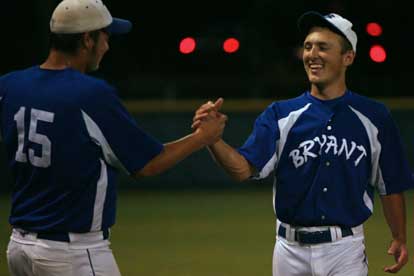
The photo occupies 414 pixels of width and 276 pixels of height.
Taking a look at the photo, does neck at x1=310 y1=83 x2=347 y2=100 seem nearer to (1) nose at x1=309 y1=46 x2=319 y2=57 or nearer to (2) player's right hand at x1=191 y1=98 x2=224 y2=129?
(1) nose at x1=309 y1=46 x2=319 y2=57

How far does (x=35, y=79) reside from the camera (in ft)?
16.3

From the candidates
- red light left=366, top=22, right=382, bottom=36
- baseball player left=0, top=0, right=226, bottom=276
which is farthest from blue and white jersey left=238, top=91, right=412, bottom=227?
red light left=366, top=22, right=382, bottom=36

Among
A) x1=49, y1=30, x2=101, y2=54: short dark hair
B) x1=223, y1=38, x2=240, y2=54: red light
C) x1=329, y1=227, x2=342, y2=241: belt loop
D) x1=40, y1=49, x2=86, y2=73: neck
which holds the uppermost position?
x1=49, y1=30, x2=101, y2=54: short dark hair

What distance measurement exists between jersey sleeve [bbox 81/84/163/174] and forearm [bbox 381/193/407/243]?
1606 mm

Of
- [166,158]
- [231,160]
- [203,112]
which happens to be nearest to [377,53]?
[231,160]

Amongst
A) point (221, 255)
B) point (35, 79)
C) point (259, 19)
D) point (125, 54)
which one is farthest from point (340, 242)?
point (125, 54)

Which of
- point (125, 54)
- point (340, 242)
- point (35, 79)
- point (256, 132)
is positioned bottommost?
point (125, 54)

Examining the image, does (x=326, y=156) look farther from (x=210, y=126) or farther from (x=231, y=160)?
(x=210, y=126)

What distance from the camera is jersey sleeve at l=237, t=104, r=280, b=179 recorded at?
5648 millimetres

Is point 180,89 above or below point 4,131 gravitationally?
below

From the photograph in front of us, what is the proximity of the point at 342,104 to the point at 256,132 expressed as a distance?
0.50 meters

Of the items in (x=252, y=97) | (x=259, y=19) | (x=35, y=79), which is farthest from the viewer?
(x=259, y=19)

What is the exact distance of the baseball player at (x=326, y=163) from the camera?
221 inches

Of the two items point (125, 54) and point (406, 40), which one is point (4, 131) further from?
point (125, 54)
